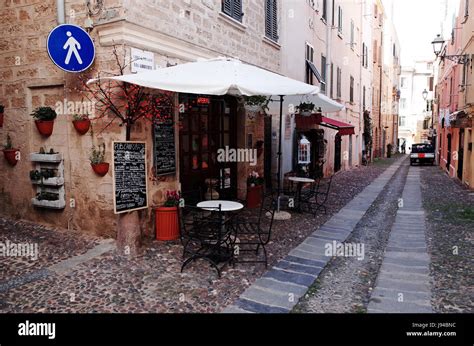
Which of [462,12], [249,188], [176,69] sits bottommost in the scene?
[249,188]

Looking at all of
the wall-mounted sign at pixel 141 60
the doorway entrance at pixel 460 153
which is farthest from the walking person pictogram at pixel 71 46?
the doorway entrance at pixel 460 153

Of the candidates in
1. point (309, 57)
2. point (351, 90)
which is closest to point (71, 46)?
point (309, 57)

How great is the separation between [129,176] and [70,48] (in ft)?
6.51

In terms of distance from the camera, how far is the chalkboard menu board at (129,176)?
527cm

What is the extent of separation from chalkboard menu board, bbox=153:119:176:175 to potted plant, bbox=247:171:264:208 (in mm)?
2897

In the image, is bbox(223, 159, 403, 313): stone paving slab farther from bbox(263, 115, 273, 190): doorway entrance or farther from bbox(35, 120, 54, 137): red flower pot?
bbox(35, 120, 54, 137): red flower pot

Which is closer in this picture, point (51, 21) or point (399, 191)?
point (51, 21)

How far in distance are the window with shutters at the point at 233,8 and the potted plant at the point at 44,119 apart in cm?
425

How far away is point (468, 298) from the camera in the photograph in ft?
13.5

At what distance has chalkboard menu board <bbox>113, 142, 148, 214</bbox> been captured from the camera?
5.27 meters
